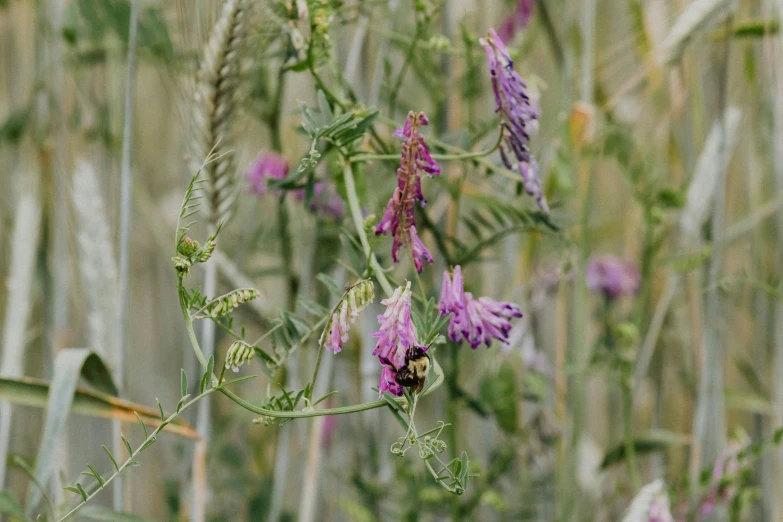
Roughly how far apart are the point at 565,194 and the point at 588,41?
0.15 metres

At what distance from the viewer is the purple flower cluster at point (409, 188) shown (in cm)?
35

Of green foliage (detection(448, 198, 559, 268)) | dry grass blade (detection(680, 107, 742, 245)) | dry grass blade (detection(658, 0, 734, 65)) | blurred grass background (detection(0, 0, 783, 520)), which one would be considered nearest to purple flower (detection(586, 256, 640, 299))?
blurred grass background (detection(0, 0, 783, 520))

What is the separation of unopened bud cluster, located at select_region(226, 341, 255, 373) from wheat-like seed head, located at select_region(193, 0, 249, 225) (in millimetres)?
164

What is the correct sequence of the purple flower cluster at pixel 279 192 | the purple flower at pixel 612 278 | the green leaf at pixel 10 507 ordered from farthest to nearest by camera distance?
the purple flower at pixel 612 278
the purple flower cluster at pixel 279 192
the green leaf at pixel 10 507

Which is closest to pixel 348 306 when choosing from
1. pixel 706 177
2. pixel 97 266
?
pixel 97 266

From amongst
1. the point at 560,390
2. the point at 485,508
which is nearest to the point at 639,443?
the point at 560,390

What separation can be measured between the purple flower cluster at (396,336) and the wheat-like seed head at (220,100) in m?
0.20

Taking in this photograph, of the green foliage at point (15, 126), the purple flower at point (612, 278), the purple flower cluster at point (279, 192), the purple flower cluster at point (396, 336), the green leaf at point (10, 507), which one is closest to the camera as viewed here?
the purple flower cluster at point (396, 336)

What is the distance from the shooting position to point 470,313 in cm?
40

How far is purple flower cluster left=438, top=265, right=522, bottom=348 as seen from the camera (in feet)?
1.29

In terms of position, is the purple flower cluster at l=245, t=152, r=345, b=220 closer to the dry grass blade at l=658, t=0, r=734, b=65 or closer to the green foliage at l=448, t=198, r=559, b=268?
the green foliage at l=448, t=198, r=559, b=268

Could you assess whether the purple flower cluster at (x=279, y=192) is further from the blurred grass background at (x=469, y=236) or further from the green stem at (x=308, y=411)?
the green stem at (x=308, y=411)

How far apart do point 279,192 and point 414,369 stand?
1.20 feet

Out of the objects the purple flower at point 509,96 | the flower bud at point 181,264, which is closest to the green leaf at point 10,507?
the flower bud at point 181,264
